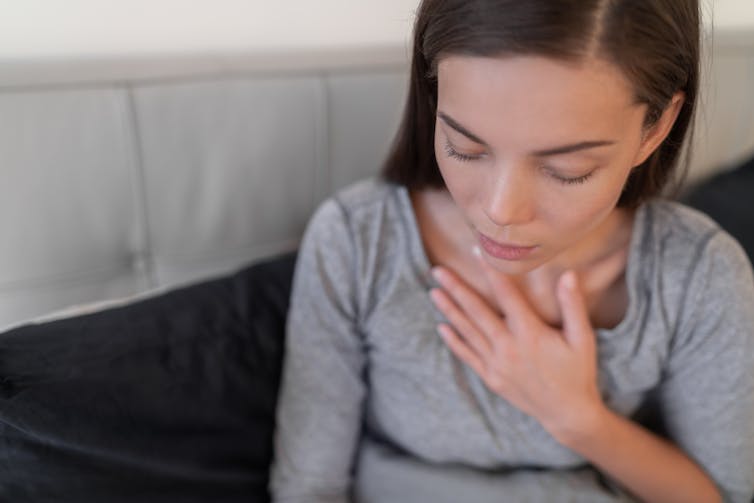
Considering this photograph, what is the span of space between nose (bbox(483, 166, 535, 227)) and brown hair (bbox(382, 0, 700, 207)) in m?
0.10

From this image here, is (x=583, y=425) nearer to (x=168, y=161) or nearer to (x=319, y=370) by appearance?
(x=319, y=370)

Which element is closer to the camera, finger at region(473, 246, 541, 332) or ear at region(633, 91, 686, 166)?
ear at region(633, 91, 686, 166)

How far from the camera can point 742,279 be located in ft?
2.47

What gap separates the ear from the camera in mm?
641

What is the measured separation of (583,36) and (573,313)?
0.34m

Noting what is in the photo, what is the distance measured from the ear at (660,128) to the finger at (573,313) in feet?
0.54

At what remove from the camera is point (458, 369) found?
2.60 feet

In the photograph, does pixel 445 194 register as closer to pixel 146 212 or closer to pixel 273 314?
pixel 273 314

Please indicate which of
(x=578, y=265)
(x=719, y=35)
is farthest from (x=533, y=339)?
(x=719, y=35)

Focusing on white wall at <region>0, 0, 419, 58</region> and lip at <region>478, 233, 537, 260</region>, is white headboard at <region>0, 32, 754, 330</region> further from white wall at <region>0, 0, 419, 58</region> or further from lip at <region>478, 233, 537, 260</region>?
lip at <region>478, 233, 537, 260</region>

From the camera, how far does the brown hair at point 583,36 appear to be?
0.53 meters

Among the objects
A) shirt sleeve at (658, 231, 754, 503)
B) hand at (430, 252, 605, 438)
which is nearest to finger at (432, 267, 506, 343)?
hand at (430, 252, 605, 438)

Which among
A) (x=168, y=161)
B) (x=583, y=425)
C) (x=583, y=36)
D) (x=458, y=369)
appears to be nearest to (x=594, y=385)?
(x=583, y=425)

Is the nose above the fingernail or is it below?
above
